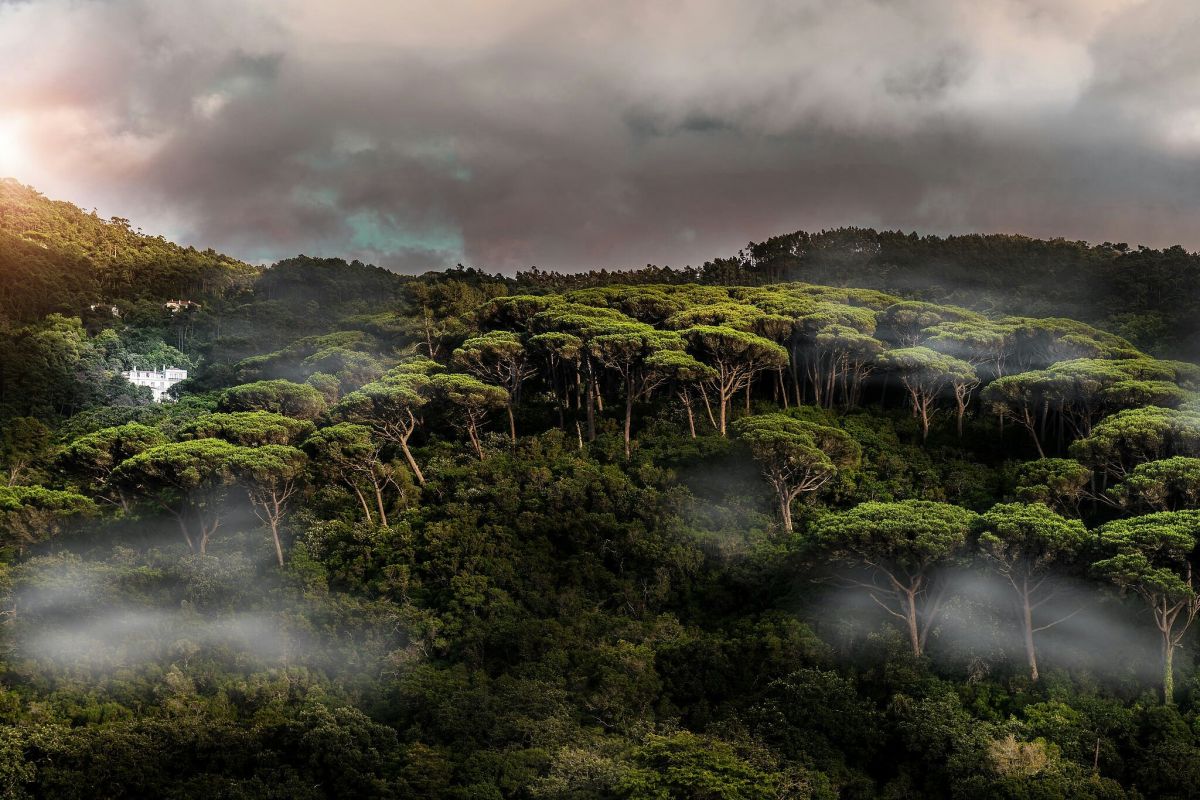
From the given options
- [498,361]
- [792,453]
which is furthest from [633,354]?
[792,453]

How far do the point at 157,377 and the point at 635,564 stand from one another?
47.3 m

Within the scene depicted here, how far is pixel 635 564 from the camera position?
4300cm

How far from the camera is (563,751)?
32.3 m

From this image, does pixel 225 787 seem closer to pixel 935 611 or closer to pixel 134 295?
pixel 935 611

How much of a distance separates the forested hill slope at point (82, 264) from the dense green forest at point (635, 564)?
26.1 metres

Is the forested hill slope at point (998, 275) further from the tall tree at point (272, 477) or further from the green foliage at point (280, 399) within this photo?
the tall tree at point (272, 477)

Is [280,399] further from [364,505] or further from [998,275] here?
[998,275]

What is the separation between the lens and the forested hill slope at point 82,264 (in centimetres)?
8650

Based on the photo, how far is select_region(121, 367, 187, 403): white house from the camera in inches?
2990

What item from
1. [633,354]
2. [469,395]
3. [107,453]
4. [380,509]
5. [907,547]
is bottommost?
[907,547]

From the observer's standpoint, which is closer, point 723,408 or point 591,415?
point 723,408

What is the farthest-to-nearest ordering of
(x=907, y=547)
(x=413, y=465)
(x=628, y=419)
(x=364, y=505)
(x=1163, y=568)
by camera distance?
(x=628, y=419) → (x=413, y=465) → (x=364, y=505) → (x=907, y=547) → (x=1163, y=568)

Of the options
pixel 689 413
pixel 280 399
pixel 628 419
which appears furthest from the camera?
pixel 280 399

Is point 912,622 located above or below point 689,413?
below
